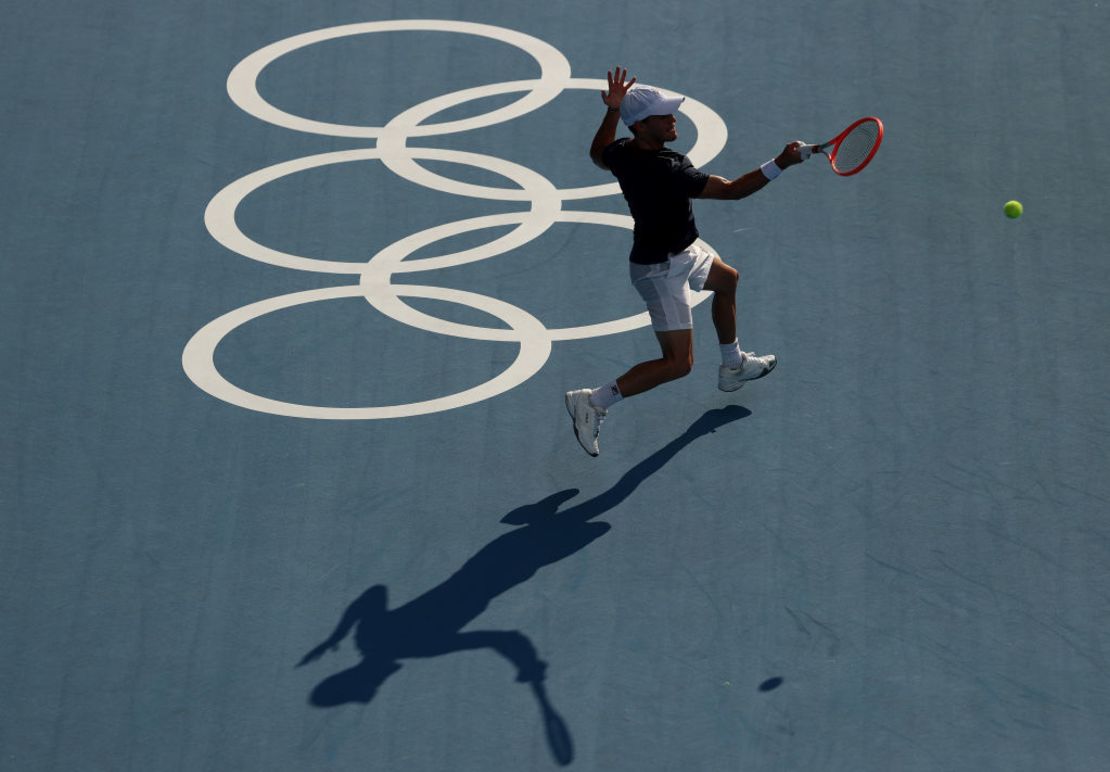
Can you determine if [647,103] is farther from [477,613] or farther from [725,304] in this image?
[477,613]

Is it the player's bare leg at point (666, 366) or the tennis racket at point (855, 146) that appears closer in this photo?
the tennis racket at point (855, 146)

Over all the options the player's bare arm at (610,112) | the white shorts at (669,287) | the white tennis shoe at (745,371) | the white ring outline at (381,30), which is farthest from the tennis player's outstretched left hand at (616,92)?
the white ring outline at (381,30)

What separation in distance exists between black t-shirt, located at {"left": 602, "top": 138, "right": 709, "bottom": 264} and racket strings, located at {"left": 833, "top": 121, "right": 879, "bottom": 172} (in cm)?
91

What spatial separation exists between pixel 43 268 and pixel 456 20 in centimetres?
423

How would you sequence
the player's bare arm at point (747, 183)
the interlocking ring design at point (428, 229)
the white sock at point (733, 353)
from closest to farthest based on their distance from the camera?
1. the player's bare arm at point (747, 183)
2. the white sock at point (733, 353)
3. the interlocking ring design at point (428, 229)

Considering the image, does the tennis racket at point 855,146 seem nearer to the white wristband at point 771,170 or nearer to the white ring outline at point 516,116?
the white wristband at point 771,170

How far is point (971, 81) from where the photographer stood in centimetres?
1307

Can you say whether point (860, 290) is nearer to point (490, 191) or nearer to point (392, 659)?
point (490, 191)

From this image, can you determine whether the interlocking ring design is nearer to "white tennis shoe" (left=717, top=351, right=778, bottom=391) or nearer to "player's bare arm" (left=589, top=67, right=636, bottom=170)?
"white tennis shoe" (left=717, top=351, right=778, bottom=391)

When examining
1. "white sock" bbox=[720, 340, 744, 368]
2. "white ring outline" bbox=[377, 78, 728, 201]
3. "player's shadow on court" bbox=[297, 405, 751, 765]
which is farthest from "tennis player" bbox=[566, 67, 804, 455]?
"white ring outline" bbox=[377, 78, 728, 201]

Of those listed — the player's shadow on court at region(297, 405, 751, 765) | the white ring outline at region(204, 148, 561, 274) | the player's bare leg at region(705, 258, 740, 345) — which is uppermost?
the white ring outline at region(204, 148, 561, 274)

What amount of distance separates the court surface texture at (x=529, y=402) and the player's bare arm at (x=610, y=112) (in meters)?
1.49

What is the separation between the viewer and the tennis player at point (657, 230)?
947 centimetres

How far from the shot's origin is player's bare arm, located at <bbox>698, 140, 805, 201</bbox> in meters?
9.10
